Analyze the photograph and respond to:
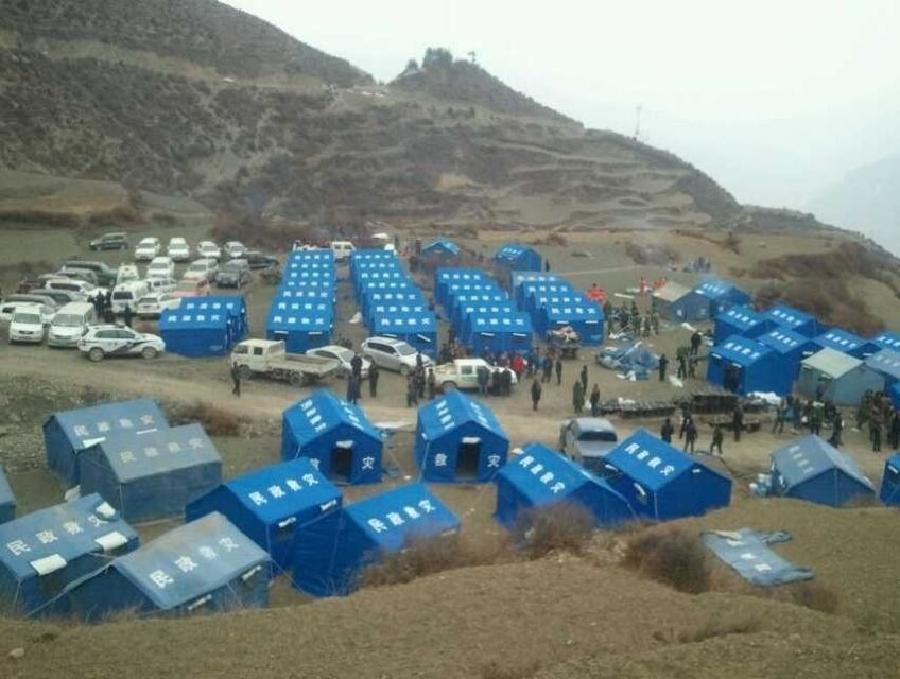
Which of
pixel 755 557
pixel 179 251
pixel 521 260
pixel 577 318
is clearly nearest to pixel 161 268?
pixel 179 251

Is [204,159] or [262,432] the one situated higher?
[204,159]

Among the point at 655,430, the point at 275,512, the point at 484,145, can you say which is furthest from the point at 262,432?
the point at 484,145

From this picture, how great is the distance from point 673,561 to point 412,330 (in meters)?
17.5

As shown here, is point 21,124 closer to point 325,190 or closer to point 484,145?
point 325,190

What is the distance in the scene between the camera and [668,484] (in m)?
16.3

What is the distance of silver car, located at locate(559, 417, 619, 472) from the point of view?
1831cm

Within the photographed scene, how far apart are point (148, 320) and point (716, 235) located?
41699 millimetres

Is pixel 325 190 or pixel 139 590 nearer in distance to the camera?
pixel 139 590

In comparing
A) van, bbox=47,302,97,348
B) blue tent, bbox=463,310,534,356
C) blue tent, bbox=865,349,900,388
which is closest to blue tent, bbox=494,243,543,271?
blue tent, bbox=463,310,534,356

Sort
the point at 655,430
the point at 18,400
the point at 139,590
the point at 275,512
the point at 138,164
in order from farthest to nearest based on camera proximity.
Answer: the point at 138,164, the point at 655,430, the point at 18,400, the point at 275,512, the point at 139,590

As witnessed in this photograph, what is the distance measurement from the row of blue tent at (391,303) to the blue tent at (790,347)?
1026cm

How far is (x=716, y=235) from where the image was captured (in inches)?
2379

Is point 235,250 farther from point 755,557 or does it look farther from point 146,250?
point 755,557

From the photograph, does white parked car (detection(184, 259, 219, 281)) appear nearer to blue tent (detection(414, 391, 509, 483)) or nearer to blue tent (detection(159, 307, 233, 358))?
blue tent (detection(159, 307, 233, 358))
